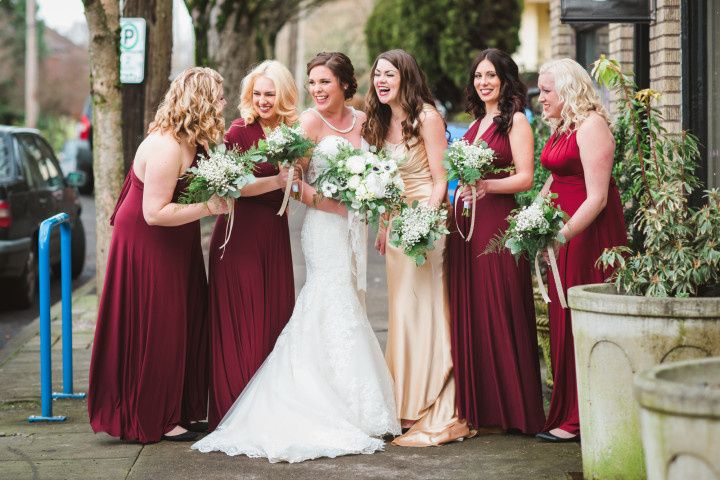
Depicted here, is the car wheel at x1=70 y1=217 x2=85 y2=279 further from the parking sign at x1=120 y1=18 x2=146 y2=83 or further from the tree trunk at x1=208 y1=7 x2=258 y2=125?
the tree trunk at x1=208 y1=7 x2=258 y2=125

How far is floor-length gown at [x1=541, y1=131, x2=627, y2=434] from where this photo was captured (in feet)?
19.8

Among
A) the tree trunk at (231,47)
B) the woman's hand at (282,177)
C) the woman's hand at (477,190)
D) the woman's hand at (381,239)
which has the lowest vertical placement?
the woman's hand at (381,239)

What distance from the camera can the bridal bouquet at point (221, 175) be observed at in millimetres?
5883

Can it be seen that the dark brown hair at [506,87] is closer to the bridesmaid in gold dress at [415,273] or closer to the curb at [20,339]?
the bridesmaid in gold dress at [415,273]

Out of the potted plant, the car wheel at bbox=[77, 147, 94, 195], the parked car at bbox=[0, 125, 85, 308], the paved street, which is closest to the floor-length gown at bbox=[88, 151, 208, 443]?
the potted plant

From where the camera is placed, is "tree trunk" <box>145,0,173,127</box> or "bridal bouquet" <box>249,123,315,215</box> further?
"tree trunk" <box>145,0,173,127</box>

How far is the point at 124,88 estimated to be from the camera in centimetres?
957

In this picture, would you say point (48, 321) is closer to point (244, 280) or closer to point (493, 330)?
point (244, 280)

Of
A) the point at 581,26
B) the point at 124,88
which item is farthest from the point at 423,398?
the point at 581,26

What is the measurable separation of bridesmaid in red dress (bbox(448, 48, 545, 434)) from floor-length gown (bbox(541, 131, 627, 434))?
0.16 metres

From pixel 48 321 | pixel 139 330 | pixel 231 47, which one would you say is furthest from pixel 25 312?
pixel 231 47

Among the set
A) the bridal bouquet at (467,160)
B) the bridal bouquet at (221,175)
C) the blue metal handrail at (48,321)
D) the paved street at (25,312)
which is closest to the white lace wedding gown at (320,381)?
the bridal bouquet at (221,175)

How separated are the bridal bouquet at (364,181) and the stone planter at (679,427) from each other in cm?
253

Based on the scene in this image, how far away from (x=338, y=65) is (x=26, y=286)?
6.56 m
